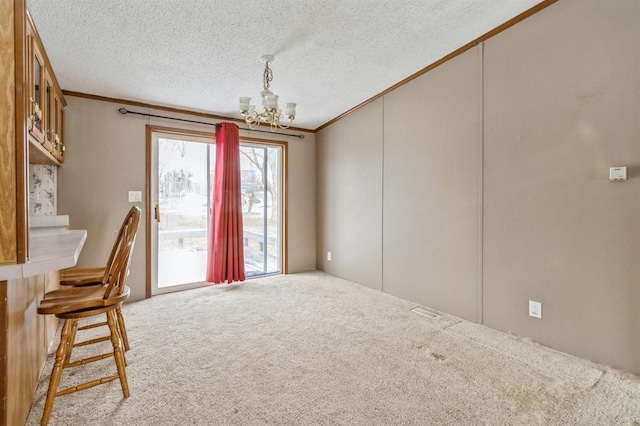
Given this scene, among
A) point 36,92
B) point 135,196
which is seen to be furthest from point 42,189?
point 36,92

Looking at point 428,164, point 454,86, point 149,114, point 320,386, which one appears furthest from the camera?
point 149,114

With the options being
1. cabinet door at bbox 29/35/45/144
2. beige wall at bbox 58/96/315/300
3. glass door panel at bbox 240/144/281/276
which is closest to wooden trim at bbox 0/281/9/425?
cabinet door at bbox 29/35/45/144

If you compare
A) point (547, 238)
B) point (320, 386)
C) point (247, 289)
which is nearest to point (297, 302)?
point (247, 289)

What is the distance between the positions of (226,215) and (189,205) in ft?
1.73

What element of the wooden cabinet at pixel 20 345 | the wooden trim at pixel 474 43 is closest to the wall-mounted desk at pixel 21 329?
the wooden cabinet at pixel 20 345

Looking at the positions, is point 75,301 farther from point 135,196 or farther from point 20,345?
point 135,196

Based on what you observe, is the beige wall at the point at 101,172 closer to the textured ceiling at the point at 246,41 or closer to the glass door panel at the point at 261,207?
the textured ceiling at the point at 246,41

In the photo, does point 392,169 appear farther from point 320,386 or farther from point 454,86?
point 320,386

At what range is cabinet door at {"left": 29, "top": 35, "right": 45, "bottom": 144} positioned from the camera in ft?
6.39

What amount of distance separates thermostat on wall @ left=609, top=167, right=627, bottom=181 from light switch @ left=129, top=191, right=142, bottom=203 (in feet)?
14.3

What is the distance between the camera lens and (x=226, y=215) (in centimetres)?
391

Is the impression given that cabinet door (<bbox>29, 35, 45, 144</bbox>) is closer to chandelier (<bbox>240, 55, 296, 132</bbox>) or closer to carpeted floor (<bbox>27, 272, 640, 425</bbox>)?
chandelier (<bbox>240, 55, 296, 132</bbox>)

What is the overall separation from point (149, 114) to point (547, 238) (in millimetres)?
4255

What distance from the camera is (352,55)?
8.50ft
